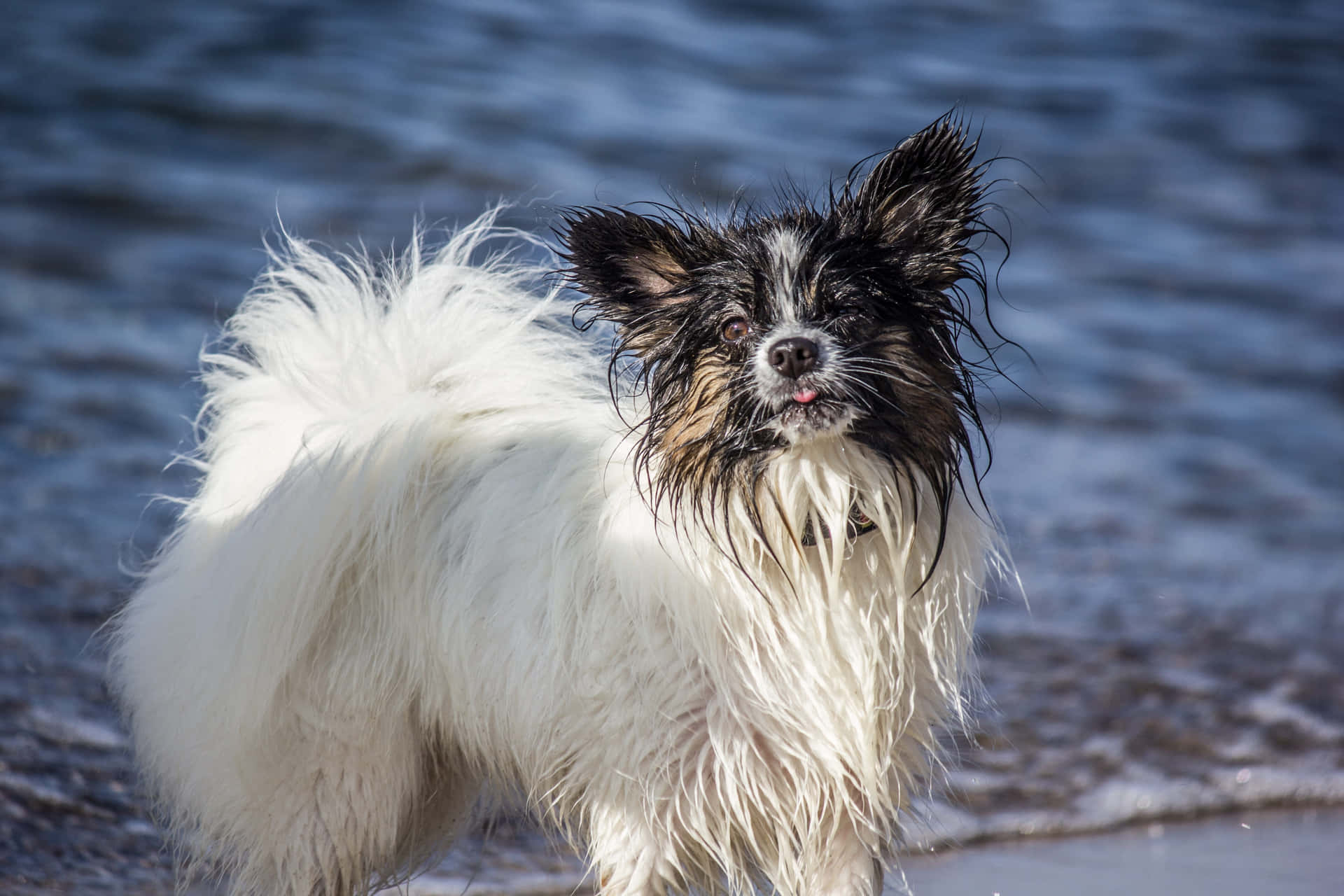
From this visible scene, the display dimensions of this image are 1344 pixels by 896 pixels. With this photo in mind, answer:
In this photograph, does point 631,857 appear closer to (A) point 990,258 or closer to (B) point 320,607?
(B) point 320,607

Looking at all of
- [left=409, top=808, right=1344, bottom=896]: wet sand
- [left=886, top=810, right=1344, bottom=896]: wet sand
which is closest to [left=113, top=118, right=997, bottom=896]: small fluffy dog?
[left=409, top=808, right=1344, bottom=896]: wet sand

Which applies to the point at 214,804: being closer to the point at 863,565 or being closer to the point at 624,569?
the point at 624,569

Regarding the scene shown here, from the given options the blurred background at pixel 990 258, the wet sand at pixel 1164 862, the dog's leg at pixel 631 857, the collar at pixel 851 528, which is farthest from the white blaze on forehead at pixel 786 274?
the wet sand at pixel 1164 862

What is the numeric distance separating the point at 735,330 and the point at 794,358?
158mm

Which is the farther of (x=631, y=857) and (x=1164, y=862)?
(x=1164, y=862)

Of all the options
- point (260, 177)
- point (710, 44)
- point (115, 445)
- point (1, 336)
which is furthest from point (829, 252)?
point (710, 44)

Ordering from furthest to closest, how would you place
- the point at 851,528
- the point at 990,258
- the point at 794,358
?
1. the point at 990,258
2. the point at 851,528
3. the point at 794,358

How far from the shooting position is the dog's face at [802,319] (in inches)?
105

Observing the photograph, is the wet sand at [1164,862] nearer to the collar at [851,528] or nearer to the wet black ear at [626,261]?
the collar at [851,528]

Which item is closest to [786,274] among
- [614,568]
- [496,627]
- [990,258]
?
[614,568]

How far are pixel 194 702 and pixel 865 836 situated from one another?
Result: 5.02ft

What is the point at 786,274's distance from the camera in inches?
106

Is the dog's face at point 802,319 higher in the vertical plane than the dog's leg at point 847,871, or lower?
higher

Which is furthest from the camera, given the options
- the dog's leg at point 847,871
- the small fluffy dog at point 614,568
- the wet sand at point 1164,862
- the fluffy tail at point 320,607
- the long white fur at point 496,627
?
the wet sand at point 1164,862
